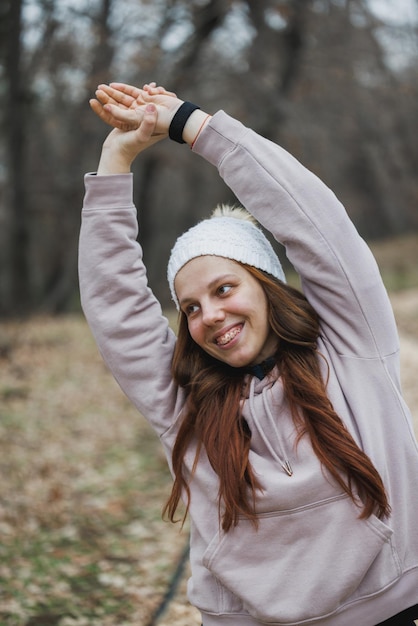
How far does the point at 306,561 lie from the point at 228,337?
2.09 ft

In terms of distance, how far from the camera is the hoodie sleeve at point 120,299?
6.80ft

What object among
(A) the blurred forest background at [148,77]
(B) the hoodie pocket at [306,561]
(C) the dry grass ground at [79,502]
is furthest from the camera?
(A) the blurred forest background at [148,77]

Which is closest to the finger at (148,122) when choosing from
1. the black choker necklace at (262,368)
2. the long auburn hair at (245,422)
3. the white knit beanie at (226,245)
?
the white knit beanie at (226,245)

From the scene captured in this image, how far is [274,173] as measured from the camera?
1.99m

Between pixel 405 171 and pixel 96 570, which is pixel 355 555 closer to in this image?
pixel 96 570

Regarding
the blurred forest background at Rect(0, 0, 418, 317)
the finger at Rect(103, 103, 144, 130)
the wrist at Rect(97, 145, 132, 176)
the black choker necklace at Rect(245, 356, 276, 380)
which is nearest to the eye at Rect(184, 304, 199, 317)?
the black choker necklace at Rect(245, 356, 276, 380)

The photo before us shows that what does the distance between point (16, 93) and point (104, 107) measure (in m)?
10.0

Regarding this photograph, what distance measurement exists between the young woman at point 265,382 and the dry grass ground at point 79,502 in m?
1.69

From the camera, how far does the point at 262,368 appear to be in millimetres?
2078

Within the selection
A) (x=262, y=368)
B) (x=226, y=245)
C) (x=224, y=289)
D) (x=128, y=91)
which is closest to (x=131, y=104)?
(x=128, y=91)

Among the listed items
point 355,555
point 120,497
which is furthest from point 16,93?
point 355,555

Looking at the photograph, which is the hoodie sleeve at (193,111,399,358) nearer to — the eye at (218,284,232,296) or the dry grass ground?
the eye at (218,284,232,296)

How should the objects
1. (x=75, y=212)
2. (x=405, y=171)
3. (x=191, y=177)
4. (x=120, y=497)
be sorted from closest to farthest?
1. (x=120, y=497)
2. (x=75, y=212)
3. (x=191, y=177)
4. (x=405, y=171)

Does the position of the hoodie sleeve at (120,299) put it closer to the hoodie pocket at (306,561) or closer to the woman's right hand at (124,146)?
the woman's right hand at (124,146)
